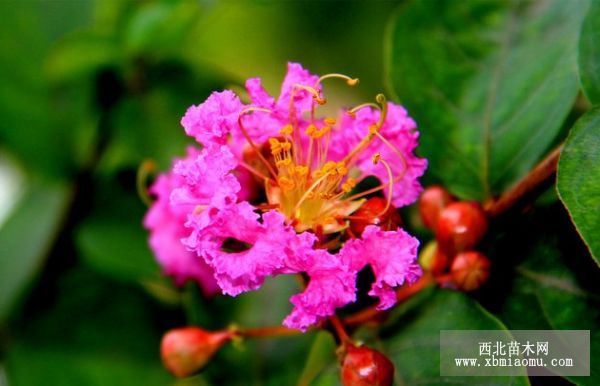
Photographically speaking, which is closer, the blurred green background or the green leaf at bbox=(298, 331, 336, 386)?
the blurred green background

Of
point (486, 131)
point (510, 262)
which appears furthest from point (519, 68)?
point (510, 262)

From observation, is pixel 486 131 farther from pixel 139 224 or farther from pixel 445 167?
pixel 139 224

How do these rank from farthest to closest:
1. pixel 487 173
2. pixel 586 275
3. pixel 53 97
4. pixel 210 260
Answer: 1. pixel 53 97
2. pixel 487 173
3. pixel 586 275
4. pixel 210 260

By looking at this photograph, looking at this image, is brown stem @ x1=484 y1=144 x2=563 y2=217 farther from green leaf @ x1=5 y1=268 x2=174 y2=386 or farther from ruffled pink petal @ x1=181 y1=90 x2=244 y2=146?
green leaf @ x1=5 y1=268 x2=174 y2=386

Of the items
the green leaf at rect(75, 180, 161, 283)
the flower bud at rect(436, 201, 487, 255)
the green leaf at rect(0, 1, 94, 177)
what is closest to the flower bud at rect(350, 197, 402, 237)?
the flower bud at rect(436, 201, 487, 255)

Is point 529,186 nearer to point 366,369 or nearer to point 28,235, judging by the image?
point 366,369

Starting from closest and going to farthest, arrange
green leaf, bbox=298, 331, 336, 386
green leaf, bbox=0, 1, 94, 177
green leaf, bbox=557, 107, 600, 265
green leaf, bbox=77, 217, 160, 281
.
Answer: green leaf, bbox=557, 107, 600, 265, green leaf, bbox=298, 331, 336, 386, green leaf, bbox=77, 217, 160, 281, green leaf, bbox=0, 1, 94, 177
